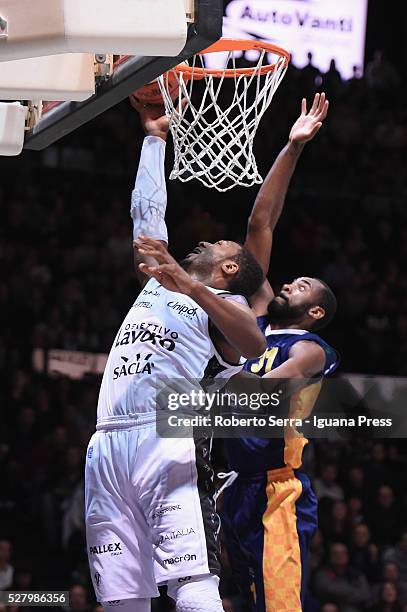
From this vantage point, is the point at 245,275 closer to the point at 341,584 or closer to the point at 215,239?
the point at 341,584

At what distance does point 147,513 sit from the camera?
4172 millimetres

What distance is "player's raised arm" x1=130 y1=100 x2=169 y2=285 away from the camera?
472 cm

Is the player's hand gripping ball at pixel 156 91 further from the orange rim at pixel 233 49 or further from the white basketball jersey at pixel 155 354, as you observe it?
the white basketball jersey at pixel 155 354

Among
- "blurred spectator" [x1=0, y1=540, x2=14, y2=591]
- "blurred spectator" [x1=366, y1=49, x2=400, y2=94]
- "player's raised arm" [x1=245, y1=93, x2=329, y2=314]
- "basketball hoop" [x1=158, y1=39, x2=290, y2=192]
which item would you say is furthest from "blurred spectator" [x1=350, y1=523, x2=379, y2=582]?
"blurred spectator" [x1=366, y1=49, x2=400, y2=94]

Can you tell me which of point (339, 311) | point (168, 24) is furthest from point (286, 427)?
point (339, 311)

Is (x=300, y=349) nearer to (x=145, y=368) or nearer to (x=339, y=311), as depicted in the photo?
(x=145, y=368)

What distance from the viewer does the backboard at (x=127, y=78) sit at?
3.25 metres

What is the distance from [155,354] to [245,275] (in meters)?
0.56

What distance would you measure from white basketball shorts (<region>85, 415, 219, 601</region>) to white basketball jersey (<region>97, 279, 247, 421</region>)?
95 mm

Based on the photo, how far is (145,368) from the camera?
430 cm

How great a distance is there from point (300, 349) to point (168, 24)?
7.42 ft

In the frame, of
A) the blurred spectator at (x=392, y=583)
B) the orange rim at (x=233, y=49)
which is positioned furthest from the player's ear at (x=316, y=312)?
the blurred spectator at (x=392, y=583)

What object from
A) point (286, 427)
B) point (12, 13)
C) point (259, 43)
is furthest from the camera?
point (286, 427)

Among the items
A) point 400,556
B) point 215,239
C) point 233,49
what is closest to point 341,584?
point 400,556
